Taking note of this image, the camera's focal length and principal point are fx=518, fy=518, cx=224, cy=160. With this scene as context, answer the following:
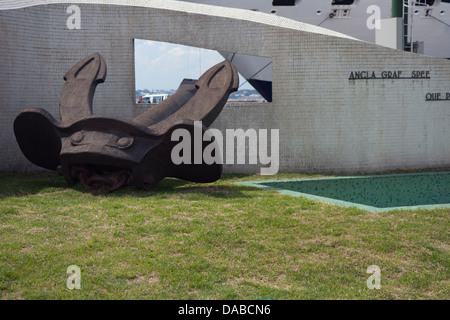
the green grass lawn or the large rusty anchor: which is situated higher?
the large rusty anchor

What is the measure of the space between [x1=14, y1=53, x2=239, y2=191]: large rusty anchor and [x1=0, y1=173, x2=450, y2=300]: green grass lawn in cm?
41

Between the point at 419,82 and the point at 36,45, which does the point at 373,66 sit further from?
the point at 36,45

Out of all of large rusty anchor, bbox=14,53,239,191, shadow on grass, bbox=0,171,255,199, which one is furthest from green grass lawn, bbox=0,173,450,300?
large rusty anchor, bbox=14,53,239,191

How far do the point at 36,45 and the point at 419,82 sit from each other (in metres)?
7.44

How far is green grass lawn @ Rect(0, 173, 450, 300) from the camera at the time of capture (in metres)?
3.92

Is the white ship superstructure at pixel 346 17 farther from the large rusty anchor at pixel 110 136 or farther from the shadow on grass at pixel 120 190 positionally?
the large rusty anchor at pixel 110 136

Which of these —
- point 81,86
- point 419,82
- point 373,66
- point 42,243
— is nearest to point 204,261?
point 42,243

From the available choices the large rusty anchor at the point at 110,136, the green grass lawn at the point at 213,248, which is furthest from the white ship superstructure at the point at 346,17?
the green grass lawn at the point at 213,248

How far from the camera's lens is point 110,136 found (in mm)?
6469

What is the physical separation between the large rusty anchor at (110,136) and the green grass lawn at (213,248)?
1.35ft

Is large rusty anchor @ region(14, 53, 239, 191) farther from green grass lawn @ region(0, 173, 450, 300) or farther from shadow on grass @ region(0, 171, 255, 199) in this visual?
green grass lawn @ region(0, 173, 450, 300)

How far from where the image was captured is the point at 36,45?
9.61 metres

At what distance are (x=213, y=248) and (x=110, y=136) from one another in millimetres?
2471

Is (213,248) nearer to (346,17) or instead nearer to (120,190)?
(120,190)
